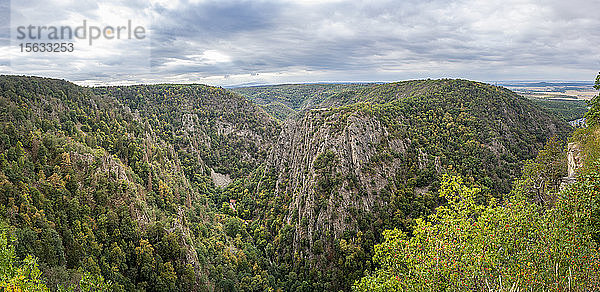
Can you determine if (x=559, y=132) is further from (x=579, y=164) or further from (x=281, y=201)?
(x=281, y=201)

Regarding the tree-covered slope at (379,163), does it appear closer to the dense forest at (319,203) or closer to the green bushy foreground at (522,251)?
the dense forest at (319,203)

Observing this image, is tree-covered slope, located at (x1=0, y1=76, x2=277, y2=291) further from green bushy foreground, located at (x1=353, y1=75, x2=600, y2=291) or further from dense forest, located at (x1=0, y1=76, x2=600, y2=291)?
green bushy foreground, located at (x1=353, y1=75, x2=600, y2=291)

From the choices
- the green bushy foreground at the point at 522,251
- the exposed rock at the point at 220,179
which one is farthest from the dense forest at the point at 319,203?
the exposed rock at the point at 220,179

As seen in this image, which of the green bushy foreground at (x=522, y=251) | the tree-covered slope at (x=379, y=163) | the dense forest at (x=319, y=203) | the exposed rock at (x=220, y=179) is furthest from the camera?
the exposed rock at (x=220, y=179)

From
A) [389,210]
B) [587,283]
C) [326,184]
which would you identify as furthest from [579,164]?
[326,184]

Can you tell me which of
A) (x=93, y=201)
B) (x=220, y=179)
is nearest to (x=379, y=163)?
(x=93, y=201)

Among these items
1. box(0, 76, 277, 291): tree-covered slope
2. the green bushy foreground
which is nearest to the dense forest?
the green bushy foreground

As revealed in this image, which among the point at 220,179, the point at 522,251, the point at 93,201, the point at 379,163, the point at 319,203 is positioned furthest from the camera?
the point at 220,179

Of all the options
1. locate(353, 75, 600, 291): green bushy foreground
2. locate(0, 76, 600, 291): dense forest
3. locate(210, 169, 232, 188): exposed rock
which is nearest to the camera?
locate(353, 75, 600, 291): green bushy foreground

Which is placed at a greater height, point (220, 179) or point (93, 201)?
point (93, 201)

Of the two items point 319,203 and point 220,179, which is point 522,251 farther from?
point 220,179
